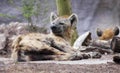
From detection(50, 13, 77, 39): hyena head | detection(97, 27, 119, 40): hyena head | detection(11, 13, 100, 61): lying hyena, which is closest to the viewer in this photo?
detection(11, 13, 100, 61): lying hyena

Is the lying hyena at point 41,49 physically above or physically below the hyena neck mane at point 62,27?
below

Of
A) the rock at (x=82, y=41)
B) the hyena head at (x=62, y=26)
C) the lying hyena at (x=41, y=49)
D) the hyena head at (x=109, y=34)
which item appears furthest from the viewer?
the hyena head at (x=109, y=34)

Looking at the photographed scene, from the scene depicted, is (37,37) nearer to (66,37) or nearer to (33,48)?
(33,48)

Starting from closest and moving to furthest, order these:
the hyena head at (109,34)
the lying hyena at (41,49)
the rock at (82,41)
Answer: the lying hyena at (41,49)
the rock at (82,41)
the hyena head at (109,34)

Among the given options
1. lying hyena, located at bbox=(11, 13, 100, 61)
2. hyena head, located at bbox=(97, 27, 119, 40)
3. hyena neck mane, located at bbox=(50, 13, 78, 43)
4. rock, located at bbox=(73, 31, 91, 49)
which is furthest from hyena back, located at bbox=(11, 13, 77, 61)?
hyena head, located at bbox=(97, 27, 119, 40)

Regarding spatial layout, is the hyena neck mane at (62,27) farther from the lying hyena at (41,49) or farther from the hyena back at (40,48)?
the lying hyena at (41,49)

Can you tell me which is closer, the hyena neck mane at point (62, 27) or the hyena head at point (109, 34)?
the hyena neck mane at point (62, 27)

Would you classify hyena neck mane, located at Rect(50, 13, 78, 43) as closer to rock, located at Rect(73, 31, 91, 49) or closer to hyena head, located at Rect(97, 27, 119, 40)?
rock, located at Rect(73, 31, 91, 49)

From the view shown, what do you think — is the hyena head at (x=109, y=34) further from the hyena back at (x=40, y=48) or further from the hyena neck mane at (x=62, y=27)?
the hyena back at (x=40, y=48)

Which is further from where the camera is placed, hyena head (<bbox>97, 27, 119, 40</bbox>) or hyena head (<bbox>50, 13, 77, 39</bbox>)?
hyena head (<bbox>97, 27, 119, 40</bbox>)

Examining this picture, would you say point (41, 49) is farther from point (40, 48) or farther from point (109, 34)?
point (109, 34)

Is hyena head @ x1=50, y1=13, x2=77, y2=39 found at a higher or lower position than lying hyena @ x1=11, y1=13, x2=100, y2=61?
higher

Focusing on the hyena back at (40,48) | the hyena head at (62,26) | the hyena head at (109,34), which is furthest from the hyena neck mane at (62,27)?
the hyena head at (109,34)

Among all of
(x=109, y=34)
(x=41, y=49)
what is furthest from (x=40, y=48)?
(x=109, y=34)
